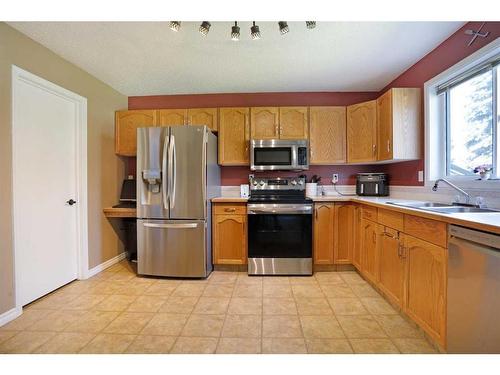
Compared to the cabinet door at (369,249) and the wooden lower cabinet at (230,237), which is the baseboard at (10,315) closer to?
the wooden lower cabinet at (230,237)

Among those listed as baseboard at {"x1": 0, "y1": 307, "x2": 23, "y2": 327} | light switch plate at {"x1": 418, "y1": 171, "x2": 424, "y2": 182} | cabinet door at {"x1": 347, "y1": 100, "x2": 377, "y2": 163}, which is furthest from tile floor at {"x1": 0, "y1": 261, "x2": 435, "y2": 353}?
cabinet door at {"x1": 347, "y1": 100, "x2": 377, "y2": 163}

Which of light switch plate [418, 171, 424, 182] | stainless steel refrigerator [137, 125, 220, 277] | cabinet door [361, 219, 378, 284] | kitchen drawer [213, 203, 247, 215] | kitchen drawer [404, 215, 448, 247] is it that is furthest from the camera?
kitchen drawer [213, 203, 247, 215]

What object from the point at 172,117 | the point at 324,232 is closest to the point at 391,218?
the point at 324,232

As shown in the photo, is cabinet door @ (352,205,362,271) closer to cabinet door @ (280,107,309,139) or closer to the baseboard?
cabinet door @ (280,107,309,139)

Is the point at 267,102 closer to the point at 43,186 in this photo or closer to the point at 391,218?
the point at 391,218

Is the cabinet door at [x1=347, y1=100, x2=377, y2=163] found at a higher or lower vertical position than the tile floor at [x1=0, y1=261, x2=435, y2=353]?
higher

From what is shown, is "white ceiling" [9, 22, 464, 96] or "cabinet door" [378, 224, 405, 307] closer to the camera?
"cabinet door" [378, 224, 405, 307]

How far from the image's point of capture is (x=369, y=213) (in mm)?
2336

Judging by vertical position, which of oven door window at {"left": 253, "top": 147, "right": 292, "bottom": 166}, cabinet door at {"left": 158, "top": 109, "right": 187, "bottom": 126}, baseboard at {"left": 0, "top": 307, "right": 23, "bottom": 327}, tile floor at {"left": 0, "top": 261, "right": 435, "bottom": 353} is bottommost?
tile floor at {"left": 0, "top": 261, "right": 435, "bottom": 353}

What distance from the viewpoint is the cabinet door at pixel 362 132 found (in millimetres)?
2736

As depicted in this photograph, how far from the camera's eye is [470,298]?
119cm

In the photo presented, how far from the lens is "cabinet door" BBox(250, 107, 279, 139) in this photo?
303 centimetres

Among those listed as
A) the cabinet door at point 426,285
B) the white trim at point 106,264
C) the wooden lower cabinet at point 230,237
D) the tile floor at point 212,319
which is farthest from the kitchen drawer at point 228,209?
the cabinet door at point 426,285

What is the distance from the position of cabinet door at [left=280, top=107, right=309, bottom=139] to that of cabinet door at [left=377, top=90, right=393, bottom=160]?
32.5 inches
